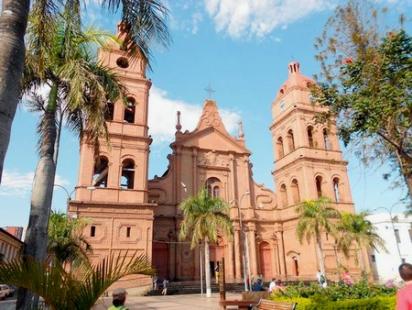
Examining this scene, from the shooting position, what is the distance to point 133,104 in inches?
1215

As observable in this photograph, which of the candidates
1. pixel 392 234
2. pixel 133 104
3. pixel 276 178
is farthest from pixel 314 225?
pixel 392 234

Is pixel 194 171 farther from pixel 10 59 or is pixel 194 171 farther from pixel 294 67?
pixel 10 59

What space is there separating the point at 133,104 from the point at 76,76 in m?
22.9

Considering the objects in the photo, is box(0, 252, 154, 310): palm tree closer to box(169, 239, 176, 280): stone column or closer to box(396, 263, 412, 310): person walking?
box(396, 263, 412, 310): person walking

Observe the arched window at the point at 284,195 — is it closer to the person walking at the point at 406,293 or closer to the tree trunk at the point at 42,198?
the tree trunk at the point at 42,198

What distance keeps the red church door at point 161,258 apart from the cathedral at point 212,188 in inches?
3.3

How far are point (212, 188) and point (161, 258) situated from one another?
8617 mm

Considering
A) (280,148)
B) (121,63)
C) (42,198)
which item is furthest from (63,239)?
(280,148)

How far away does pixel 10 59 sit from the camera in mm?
4582

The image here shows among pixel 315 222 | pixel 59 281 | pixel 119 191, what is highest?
pixel 119 191

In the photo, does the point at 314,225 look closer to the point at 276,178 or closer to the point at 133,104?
the point at 276,178

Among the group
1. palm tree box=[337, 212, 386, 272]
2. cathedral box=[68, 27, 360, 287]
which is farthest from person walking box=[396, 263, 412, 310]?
palm tree box=[337, 212, 386, 272]

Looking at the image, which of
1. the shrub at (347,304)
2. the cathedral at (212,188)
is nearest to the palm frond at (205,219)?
the cathedral at (212,188)

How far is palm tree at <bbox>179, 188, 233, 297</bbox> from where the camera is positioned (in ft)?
75.6
